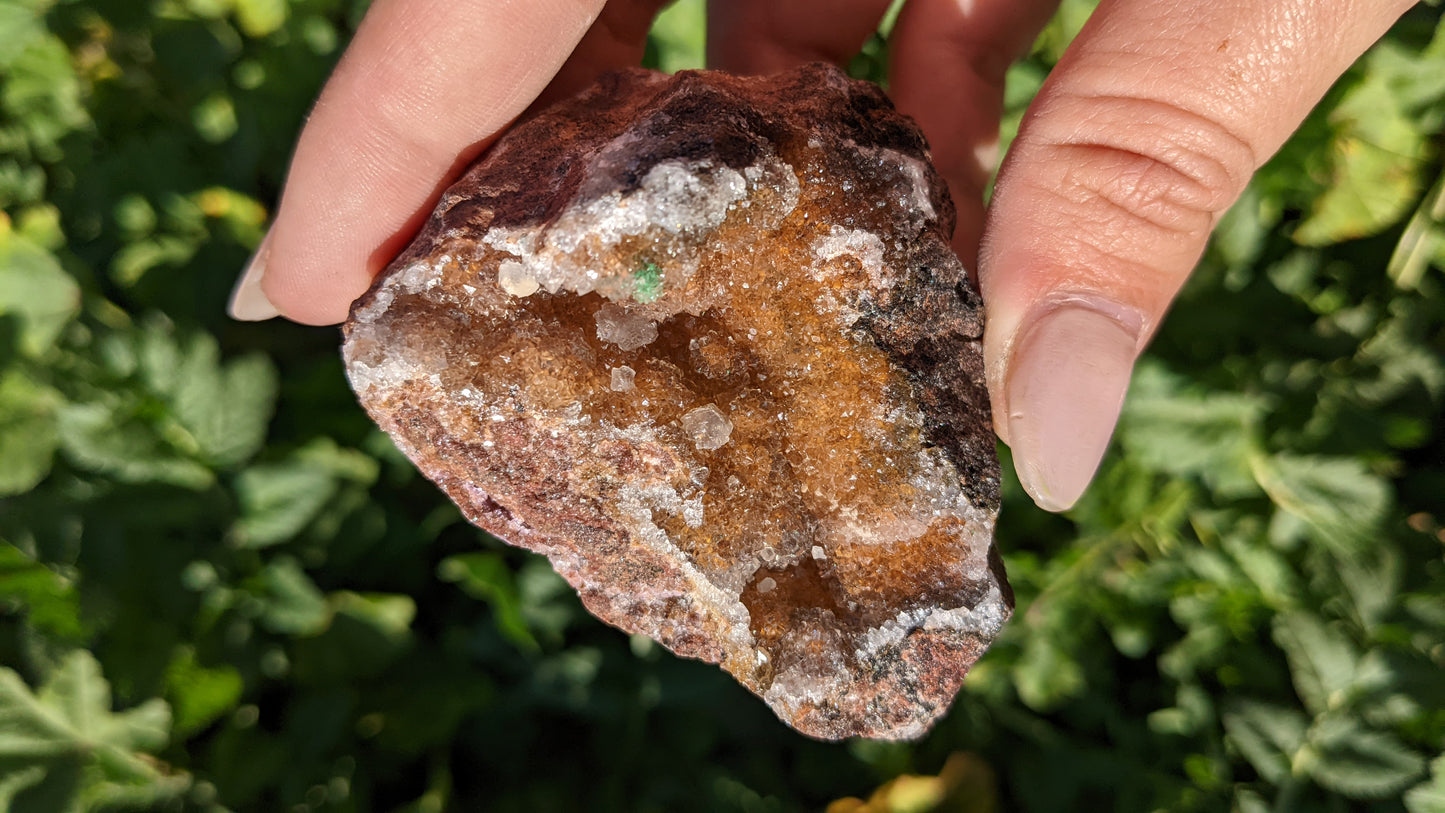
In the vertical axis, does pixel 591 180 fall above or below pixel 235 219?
above

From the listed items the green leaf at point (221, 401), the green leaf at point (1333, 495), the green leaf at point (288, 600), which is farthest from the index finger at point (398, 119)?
the green leaf at point (1333, 495)

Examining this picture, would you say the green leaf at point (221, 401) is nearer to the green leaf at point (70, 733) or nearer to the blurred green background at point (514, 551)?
the blurred green background at point (514, 551)

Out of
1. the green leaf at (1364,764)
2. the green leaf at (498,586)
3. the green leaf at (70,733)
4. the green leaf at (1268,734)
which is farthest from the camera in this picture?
the green leaf at (498,586)

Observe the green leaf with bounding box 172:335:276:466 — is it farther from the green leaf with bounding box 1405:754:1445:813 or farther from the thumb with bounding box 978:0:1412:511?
the green leaf with bounding box 1405:754:1445:813

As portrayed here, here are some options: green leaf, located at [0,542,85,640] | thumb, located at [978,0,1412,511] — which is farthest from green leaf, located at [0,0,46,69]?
thumb, located at [978,0,1412,511]

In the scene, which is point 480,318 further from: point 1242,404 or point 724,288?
point 1242,404

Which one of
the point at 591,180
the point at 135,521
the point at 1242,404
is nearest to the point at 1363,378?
the point at 1242,404

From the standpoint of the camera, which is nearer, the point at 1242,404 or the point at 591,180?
the point at 591,180
